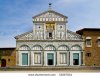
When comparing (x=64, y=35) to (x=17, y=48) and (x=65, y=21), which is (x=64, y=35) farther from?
(x=17, y=48)

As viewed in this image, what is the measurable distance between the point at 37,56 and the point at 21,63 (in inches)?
93.7

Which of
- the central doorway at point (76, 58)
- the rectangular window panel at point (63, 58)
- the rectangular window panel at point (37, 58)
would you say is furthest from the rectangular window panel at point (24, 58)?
the central doorway at point (76, 58)

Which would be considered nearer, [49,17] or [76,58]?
[76,58]

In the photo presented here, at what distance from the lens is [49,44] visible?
51250 mm

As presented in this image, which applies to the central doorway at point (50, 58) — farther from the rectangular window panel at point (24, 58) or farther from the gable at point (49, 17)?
the gable at point (49, 17)

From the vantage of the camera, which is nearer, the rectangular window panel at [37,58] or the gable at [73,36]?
the rectangular window panel at [37,58]

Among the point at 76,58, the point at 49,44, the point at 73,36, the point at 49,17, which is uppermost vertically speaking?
the point at 49,17

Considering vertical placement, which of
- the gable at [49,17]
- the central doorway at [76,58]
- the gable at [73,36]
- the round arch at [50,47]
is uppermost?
the gable at [49,17]

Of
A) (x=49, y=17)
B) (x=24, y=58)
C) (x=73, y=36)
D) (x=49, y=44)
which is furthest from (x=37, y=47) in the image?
(x=73, y=36)

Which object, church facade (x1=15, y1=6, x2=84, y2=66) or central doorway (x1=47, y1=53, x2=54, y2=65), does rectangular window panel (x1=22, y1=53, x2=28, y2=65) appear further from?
central doorway (x1=47, y1=53, x2=54, y2=65)

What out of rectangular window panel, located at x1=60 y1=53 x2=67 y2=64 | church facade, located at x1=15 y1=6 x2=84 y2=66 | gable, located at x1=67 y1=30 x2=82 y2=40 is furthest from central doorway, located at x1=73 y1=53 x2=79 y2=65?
gable, located at x1=67 y1=30 x2=82 y2=40

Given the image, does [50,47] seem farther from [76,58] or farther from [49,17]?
[49,17]

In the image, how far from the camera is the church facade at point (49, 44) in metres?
51.0

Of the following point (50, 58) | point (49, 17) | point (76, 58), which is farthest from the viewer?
point (49, 17)
